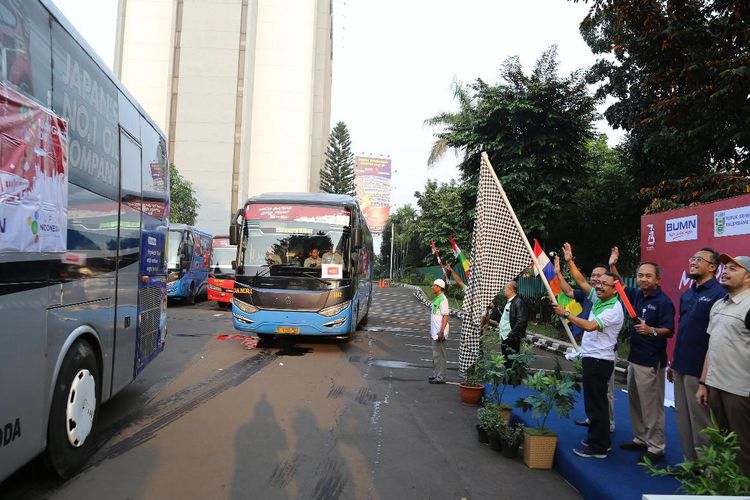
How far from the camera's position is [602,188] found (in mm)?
16500

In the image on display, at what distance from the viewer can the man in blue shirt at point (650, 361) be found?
4.62 m

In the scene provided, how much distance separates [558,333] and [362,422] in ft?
32.6

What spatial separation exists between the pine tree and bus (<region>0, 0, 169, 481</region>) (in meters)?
50.1

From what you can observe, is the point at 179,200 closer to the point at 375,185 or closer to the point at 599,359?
the point at 375,185

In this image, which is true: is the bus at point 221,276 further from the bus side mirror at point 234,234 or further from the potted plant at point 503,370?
the potted plant at point 503,370

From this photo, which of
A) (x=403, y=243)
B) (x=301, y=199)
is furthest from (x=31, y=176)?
(x=403, y=243)

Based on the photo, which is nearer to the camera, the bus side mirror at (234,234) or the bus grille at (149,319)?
the bus grille at (149,319)

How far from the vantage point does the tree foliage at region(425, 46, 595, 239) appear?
15570 mm

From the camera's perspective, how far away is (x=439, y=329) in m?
8.05

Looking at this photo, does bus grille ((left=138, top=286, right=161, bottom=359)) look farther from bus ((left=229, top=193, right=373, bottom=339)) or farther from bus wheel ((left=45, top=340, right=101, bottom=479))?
bus ((left=229, top=193, right=373, bottom=339))

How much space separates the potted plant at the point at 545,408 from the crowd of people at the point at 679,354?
19 cm

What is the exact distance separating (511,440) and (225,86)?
4454 centimetres

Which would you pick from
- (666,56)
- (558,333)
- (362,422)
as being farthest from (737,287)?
(558,333)

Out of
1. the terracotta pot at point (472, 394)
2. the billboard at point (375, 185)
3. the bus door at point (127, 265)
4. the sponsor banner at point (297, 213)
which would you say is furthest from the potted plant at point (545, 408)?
the billboard at point (375, 185)
